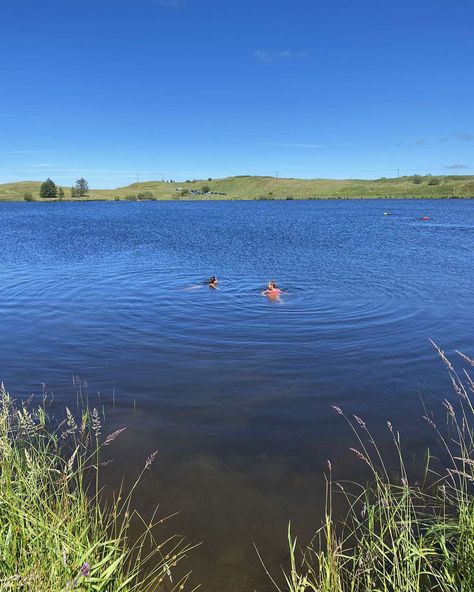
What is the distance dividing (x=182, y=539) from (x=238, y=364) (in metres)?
6.60

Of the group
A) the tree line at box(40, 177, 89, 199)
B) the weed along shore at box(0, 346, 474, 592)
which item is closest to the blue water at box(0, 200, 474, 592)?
the weed along shore at box(0, 346, 474, 592)

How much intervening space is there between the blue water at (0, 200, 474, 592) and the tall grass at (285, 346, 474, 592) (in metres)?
0.45

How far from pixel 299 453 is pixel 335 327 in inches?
332

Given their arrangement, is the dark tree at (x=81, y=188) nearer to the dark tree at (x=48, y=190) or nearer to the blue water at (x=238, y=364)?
the dark tree at (x=48, y=190)

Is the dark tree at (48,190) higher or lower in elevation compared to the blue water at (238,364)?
higher

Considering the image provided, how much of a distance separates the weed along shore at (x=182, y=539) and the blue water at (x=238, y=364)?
43 cm

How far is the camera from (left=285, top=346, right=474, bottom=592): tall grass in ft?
13.6

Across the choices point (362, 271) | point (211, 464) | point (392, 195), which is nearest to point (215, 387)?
point (211, 464)

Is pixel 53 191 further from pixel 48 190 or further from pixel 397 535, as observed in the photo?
pixel 397 535

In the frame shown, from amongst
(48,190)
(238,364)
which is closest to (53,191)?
(48,190)

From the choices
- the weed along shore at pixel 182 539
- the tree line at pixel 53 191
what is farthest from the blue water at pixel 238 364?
the tree line at pixel 53 191

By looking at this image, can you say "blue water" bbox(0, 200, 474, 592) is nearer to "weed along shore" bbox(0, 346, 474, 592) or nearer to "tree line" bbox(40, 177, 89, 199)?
"weed along shore" bbox(0, 346, 474, 592)

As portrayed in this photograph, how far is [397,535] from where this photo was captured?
197 inches

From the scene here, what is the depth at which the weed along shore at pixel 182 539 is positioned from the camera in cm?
395
